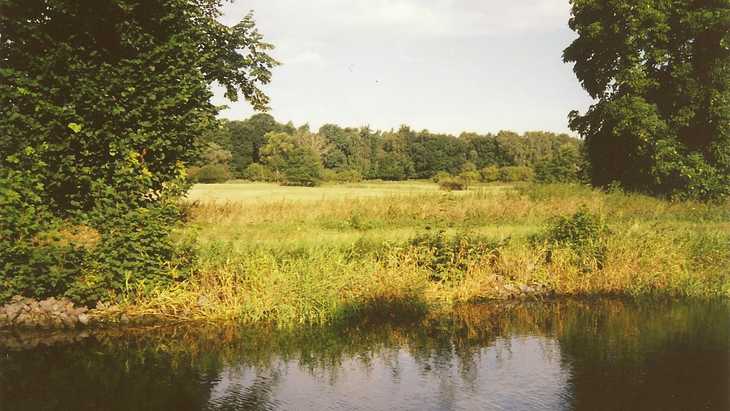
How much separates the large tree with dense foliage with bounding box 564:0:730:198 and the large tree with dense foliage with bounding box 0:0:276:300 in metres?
28.9

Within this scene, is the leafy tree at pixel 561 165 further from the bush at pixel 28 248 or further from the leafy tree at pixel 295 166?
the bush at pixel 28 248

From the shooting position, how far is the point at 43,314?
13.0 m

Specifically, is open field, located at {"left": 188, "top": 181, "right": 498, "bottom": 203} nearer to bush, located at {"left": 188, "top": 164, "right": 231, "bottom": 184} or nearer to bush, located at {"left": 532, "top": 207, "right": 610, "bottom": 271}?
bush, located at {"left": 188, "top": 164, "right": 231, "bottom": 184}

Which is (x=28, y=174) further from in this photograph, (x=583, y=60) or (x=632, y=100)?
(x=583, y=60)

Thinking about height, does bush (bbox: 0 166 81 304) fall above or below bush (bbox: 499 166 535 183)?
below

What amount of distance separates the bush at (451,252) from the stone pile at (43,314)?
29.6ft

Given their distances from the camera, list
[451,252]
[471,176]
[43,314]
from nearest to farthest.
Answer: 1. [43,314]
2. [451,252]
3. [471,176]

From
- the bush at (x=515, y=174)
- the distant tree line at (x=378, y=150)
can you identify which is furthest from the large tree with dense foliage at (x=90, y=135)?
the bush at (x=515, y=174)

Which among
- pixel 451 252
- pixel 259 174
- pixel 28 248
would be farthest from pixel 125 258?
pixel 259 174

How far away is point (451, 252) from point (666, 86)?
27.9 meters

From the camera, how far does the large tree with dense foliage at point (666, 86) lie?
33.6 meters

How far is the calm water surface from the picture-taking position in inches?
361

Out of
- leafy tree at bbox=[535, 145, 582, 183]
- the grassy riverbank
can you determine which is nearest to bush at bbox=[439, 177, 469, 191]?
leafy tree at bbox=[535, 145, 582, 183]

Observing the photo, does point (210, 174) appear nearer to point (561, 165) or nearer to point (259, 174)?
point (259, 174)
